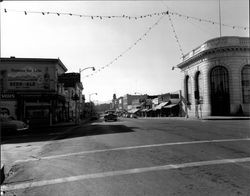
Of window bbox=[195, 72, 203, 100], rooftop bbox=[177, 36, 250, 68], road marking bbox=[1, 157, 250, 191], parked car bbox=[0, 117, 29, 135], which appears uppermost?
rooftop bbox=[177, 36, 250, 68]

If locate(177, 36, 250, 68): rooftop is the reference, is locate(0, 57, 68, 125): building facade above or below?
below

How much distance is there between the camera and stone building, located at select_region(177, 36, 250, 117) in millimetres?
47156

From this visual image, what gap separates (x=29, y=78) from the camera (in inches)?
1790

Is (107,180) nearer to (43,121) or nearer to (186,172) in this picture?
(186,172)

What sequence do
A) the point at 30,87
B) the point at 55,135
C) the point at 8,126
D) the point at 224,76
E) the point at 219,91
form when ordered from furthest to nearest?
the point at 219,91
the point at 224,76
the point at 30,87
the point at 8,126
the point at 55,135

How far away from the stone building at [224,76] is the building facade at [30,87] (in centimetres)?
2149

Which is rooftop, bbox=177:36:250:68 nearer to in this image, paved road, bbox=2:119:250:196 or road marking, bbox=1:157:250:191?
paved road, bbox=2:119:250:196

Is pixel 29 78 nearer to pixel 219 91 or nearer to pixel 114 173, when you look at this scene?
pixel 219 91

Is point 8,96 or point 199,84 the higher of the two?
point 199,84

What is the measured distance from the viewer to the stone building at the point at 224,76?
1857 inches

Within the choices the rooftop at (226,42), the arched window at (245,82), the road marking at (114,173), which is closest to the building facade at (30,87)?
the rooftop at (226,42)

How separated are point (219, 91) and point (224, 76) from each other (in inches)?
95.1

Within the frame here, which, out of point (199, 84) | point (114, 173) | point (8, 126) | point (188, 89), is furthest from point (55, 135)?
point (188, 89)

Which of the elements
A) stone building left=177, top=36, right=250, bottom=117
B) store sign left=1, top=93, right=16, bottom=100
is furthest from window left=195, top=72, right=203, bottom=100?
store sign left=1, top=93, right=16, bottom=100
